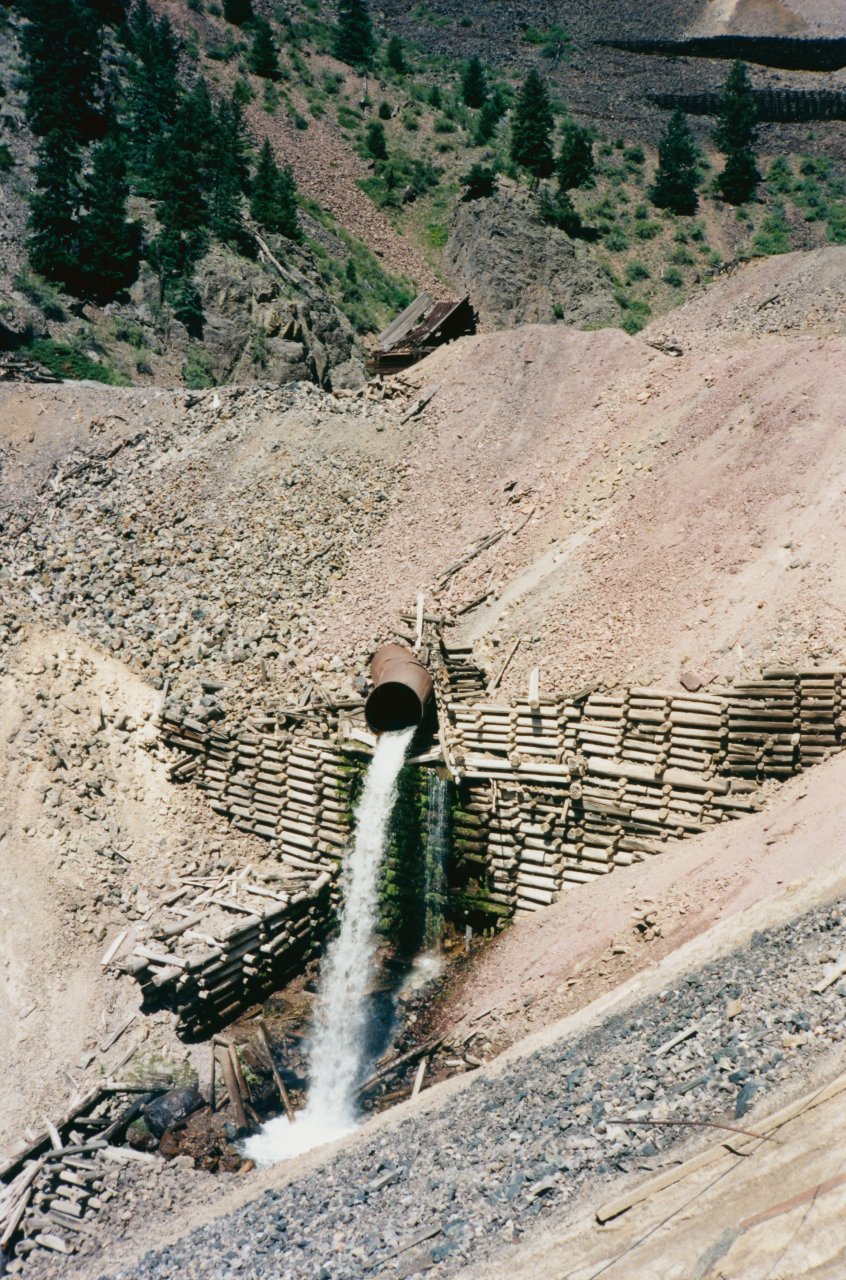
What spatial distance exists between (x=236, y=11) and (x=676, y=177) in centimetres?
2407

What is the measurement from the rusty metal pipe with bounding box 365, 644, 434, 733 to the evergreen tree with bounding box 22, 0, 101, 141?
31148 millimetres

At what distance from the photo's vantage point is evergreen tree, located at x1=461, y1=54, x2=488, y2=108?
55281 mm

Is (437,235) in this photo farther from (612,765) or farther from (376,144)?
(612,765)

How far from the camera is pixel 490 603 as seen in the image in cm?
2033

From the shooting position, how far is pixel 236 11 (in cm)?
5538

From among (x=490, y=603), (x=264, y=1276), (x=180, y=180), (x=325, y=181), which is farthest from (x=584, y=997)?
(x=325, y=181)

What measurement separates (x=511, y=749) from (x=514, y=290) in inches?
1169

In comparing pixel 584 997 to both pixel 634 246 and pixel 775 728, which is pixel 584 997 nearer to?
pixel 775 728

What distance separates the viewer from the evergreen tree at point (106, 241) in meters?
36.4

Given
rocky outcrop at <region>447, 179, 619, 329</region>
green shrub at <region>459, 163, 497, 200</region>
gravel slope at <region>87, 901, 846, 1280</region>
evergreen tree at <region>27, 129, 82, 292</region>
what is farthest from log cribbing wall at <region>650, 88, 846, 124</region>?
gravel slope at <region>87, 901, 846, 1280</region>

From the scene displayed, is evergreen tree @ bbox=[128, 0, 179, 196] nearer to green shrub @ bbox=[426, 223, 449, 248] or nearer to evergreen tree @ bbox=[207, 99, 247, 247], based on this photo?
evergreen tree @ bbox=[207, 99, 247, 247]

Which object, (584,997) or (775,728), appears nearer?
(584,997)

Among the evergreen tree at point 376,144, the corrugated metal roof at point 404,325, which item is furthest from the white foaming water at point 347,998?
the evergreen tree at point 376,144

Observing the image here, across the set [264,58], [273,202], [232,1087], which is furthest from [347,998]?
[264,58]
